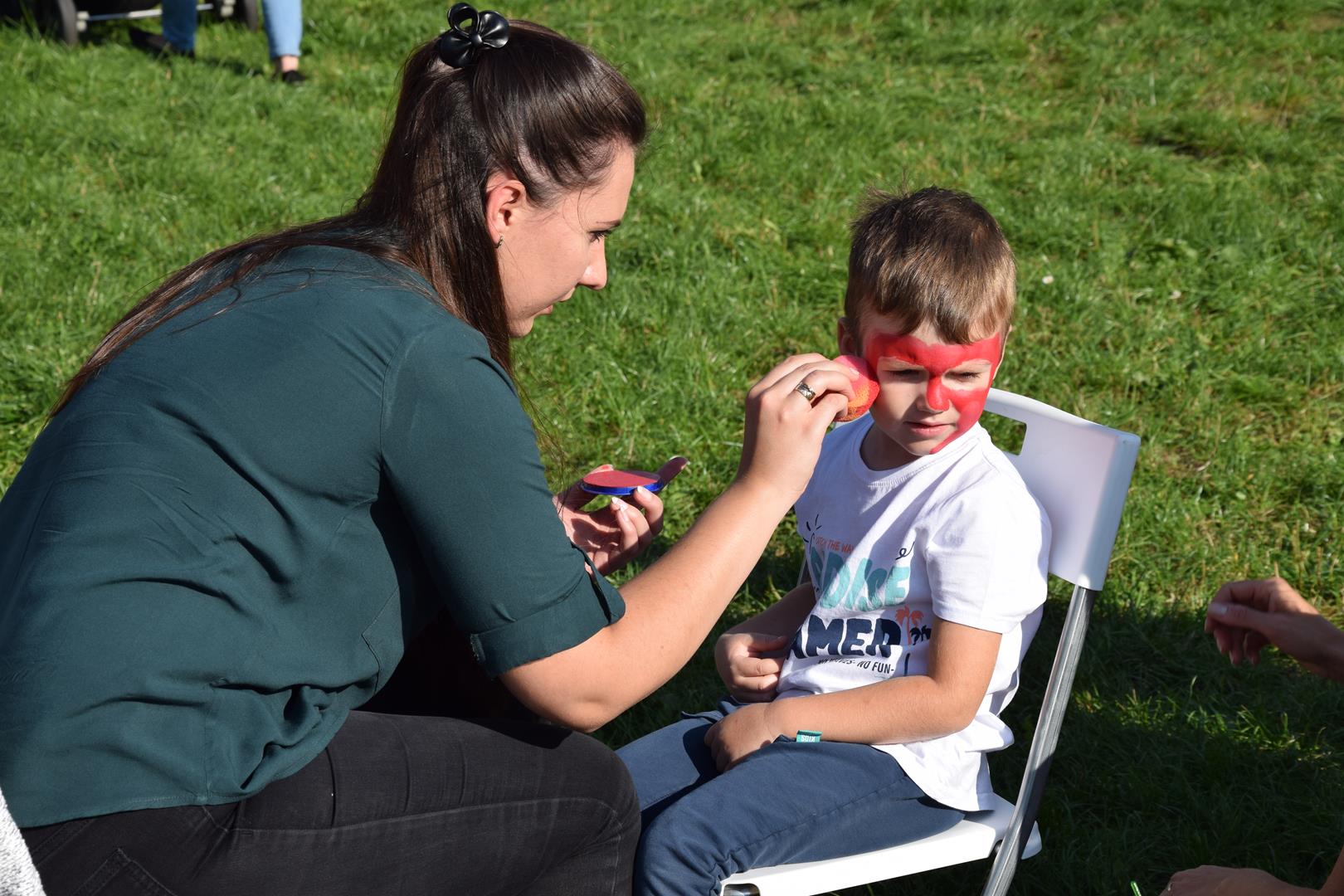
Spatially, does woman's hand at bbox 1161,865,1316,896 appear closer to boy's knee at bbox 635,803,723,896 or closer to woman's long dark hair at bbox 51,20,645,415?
boy's knee at bbox 635,803,723,896

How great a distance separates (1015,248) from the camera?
4.93 metres

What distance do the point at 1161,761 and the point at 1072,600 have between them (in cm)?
80

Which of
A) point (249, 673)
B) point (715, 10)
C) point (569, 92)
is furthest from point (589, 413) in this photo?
point (715, 10)

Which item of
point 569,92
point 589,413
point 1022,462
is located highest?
point 569,92

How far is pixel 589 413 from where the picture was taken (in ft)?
13.4

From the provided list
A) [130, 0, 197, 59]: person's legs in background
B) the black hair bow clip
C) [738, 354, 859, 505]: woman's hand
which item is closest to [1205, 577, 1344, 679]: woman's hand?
[738, 354, 859, 505]: woman's hand

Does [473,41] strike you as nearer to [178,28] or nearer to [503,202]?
[503,202]

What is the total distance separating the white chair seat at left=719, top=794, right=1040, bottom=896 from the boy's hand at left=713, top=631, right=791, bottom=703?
404mm

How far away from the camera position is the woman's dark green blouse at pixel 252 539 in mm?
1512

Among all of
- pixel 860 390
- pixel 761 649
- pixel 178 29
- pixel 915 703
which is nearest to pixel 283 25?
pixel 178 29

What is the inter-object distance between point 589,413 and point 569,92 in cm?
225

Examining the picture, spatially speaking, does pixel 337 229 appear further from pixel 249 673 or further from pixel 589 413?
pixel 589 413

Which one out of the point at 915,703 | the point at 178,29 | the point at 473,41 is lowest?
A: the point at 915,703

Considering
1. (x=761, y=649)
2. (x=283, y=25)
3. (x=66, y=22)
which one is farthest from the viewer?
(x=66, y=22)
